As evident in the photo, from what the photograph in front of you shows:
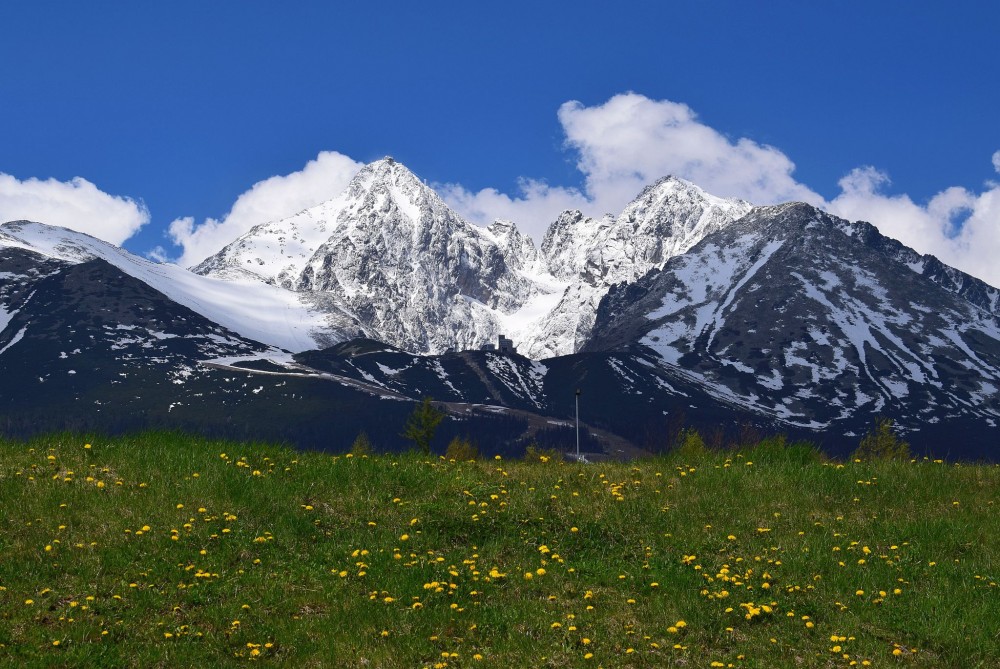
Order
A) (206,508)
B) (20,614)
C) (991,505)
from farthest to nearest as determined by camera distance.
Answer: (991,505), (206,508), (20,614)

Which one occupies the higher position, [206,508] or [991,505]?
[991,505]

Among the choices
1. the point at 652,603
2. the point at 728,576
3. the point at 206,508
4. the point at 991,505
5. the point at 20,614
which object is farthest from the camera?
the point at 991,505

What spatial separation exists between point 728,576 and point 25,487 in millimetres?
14326

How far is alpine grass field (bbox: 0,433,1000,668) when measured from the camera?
1402 cm

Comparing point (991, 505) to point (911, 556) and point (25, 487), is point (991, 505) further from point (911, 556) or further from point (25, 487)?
point (25, 487)

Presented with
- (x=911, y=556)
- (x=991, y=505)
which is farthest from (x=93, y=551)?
(x=991, y=505)

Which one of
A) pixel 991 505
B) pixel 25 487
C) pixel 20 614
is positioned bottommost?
pixel 20 614

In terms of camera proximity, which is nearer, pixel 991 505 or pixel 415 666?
pixel 415 666

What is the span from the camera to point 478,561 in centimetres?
1744

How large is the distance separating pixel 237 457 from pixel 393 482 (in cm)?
392

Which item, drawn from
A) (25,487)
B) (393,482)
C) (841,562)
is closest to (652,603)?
(841,562)

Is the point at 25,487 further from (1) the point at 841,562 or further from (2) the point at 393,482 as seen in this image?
(1) the point at 841,562

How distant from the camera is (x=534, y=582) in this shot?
16.6m

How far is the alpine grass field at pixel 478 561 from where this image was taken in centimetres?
1402
